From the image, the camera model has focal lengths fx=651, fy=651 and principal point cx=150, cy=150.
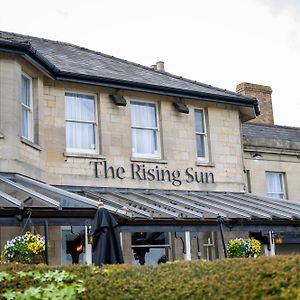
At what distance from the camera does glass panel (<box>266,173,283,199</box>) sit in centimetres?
2623

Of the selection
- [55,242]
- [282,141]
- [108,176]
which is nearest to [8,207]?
[55,242]

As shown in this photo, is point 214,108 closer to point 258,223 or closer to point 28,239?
point 258,223

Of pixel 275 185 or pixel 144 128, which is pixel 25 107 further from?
pixel 275 185

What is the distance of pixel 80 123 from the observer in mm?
19203

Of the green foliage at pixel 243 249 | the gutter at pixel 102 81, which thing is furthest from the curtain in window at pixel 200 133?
the green foliage at pixel 243 249

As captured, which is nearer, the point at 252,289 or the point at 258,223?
the point at 252,289

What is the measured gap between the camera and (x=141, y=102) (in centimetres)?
2056

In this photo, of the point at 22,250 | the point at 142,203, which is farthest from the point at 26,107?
the point at 22,250

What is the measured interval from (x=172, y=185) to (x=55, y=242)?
14.7 ft

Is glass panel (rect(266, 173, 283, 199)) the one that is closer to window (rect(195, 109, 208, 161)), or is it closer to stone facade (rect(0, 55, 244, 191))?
stone facade (rect(0, 55, 244, 191))

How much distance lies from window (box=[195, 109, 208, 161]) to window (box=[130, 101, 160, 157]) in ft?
5.39

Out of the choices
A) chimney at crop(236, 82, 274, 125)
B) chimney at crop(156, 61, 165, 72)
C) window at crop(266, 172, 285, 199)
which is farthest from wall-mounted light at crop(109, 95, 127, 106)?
chimney at crop(236, 82, 274, 125)

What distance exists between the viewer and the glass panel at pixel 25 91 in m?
17.6

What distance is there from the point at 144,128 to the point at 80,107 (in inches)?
87.9
